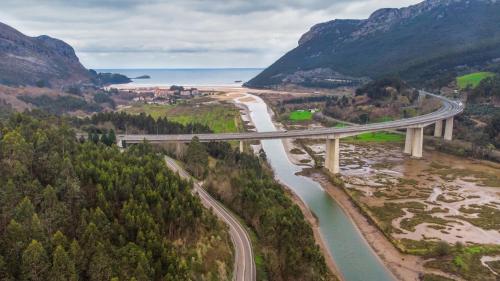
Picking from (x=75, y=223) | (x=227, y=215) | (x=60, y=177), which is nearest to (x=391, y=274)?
(x=227, y=215)

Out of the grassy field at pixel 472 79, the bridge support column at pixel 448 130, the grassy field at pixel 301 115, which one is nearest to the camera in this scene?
the bridge support column at pixel 448 130

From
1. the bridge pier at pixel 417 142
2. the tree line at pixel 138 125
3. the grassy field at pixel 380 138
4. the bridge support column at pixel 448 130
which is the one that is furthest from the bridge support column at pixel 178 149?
the bridge support column at pixel 448 130

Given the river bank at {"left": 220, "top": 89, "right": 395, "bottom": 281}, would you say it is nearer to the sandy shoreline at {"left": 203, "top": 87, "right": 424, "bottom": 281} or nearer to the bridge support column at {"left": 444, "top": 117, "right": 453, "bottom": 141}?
the sandy shoreline at {"left": 203, "top": 87, "right": 424, "bottom": 281}

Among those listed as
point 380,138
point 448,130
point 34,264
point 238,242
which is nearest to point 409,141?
point 380,138

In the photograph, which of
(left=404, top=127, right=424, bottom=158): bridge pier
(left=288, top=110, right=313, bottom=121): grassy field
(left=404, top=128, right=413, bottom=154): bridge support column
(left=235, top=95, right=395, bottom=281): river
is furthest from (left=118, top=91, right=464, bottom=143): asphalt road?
(left=288, top=110, right=313, bottom=121): grassy field

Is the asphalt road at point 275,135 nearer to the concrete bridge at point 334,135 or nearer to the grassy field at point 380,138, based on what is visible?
the concrete bridge at point 334,135

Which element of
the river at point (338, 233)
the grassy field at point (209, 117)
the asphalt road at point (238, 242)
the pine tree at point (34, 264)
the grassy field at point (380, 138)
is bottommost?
the river at point (338, 233)

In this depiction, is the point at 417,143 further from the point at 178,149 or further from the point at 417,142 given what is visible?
the point at 178,149

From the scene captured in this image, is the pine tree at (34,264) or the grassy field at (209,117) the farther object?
the grassy field at (209,117)
